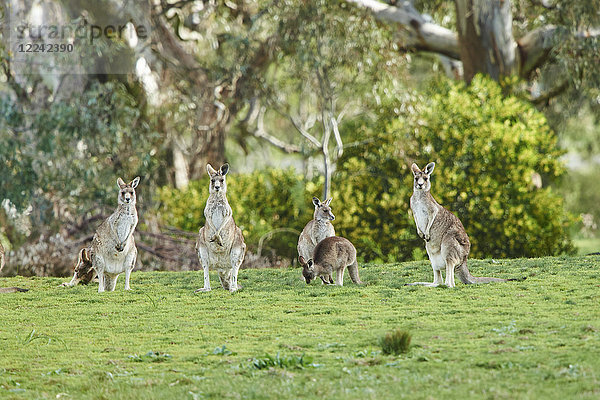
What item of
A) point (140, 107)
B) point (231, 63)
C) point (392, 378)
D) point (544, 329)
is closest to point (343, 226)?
point (231, 63)

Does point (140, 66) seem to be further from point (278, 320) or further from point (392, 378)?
point (392, 378)

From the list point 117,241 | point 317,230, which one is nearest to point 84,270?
point 117,241

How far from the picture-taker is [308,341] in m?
6.65

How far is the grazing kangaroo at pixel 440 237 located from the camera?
8.88 m

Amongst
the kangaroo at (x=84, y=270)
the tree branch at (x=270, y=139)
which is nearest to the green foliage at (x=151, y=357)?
the kangaroo at (x=84, y=270)

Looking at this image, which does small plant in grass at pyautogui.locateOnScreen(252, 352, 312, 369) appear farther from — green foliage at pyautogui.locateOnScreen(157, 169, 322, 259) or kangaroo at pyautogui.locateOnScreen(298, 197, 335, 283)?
green foliage at pyautogui.locateOnScreen(157, 169, 322, 259)

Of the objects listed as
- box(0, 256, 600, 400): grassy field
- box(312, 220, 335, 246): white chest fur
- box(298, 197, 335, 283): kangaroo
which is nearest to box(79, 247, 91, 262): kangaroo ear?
box(0, 256, 600, 400): grassy field

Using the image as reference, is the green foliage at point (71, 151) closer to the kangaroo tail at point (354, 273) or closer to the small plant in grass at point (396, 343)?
the kangaroo tail at point (354, 273)

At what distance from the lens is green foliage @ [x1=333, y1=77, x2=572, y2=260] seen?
14.2m

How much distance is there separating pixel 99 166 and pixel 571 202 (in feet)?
70.0

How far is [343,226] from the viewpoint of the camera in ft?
48.0

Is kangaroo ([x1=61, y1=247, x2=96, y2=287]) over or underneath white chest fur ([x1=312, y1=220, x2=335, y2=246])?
underneath

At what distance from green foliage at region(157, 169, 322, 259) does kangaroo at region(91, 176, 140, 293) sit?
5.25 metres

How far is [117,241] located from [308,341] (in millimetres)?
3769
